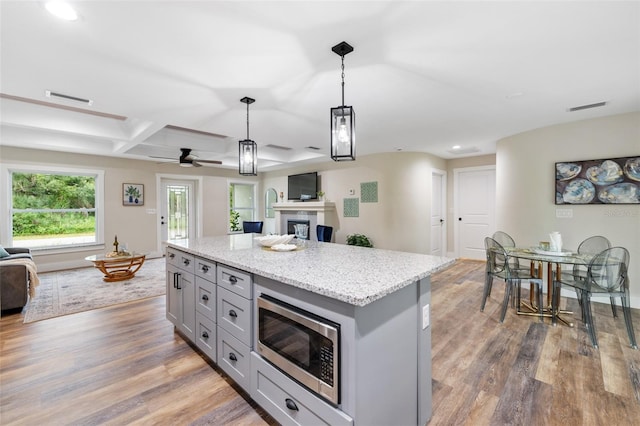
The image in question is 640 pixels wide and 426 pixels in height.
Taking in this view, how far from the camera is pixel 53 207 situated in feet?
18.1

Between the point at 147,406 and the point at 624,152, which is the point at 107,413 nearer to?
the point at 147,406

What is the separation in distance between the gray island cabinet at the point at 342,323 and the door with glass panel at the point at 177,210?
17.7 ft

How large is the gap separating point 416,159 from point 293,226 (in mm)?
3387

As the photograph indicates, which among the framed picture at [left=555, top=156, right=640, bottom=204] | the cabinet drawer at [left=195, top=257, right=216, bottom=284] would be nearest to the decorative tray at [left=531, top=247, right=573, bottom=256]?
the framed picture at [left=555, top=156, right=640, bottom=204]

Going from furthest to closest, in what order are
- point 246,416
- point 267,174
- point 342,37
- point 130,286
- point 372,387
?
point 267,174 → point 130,286 → point 342,37 → point 246,416 → point 372,387

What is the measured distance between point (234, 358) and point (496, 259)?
299 centimetres

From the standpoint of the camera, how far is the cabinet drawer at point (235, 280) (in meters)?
1.79

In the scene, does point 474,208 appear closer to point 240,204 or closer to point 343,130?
point 343,130

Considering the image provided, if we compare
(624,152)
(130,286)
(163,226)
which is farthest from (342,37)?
(163,226)

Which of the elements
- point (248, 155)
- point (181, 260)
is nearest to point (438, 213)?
point (248, 155)

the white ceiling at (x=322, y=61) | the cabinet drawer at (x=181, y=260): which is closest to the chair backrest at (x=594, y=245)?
the white ceiling at (x=322, y=61)

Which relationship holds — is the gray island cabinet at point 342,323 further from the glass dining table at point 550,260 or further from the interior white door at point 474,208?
the interior white door at point 474,208

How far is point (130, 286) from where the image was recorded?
14.2ft

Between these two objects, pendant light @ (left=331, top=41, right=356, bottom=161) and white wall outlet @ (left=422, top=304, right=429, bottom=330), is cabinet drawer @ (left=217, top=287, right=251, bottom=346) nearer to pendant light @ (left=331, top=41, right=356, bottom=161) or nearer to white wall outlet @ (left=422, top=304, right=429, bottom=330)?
white wall outlet @ (left=422, top=304, right=429, bottom=330)
